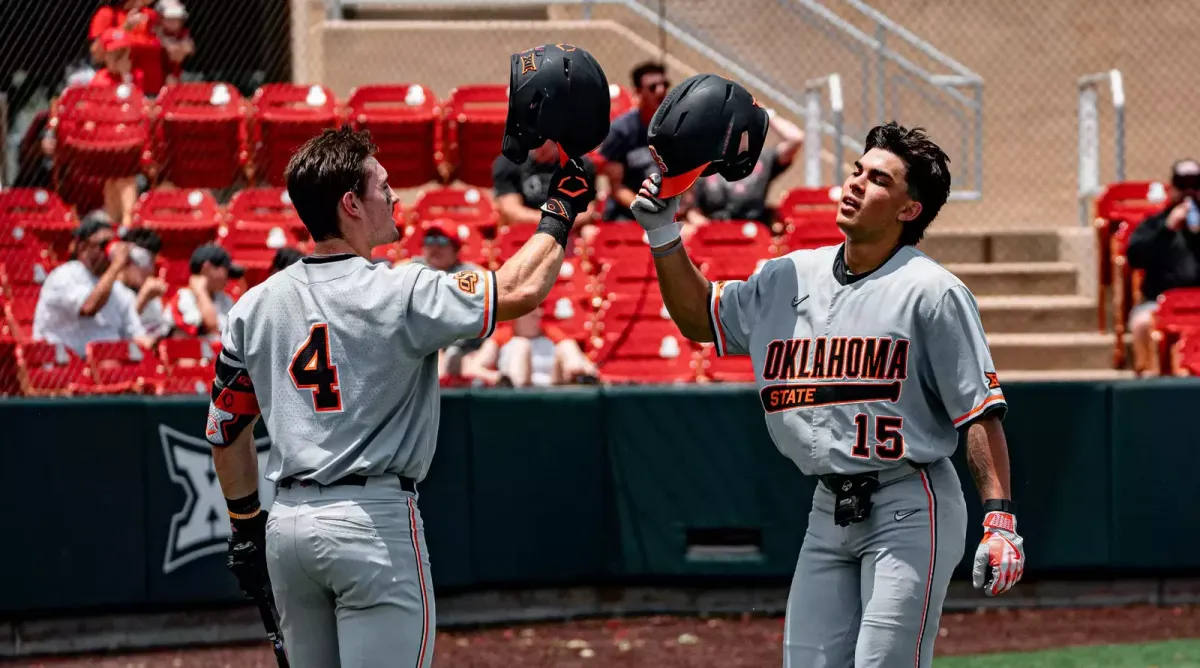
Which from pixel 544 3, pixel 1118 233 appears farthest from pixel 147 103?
pixel 1118 233

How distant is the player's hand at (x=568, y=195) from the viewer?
368cm

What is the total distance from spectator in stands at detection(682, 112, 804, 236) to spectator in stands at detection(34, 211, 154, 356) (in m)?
3.60

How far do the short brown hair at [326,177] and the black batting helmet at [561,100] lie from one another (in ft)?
1.92

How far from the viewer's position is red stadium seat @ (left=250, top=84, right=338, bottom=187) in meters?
10.4

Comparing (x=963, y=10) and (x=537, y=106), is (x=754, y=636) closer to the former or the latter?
(x=537, y=106)

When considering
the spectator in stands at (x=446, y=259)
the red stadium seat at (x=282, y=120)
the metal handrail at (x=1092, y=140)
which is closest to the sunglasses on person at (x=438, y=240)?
the spectator in stands at (x=446, y=259)

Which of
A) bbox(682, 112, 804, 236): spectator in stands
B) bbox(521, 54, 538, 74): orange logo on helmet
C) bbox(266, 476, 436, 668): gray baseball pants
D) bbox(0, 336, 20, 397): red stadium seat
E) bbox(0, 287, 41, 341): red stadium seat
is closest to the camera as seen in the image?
bbox(266, 476, 436, 668): gray baseball pants

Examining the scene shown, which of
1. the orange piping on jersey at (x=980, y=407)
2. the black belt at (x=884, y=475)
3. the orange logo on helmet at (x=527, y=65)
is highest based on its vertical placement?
the orange logo on helmet at (x=527, y=65)

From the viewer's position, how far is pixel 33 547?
709 cm

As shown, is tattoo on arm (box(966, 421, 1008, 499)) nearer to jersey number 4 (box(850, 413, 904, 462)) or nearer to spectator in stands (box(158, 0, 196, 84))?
jersey number 4 (box(850, 413, 904, 462))

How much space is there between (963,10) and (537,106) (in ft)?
33.8

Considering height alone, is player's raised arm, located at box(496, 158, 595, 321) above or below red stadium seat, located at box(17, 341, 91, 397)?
above

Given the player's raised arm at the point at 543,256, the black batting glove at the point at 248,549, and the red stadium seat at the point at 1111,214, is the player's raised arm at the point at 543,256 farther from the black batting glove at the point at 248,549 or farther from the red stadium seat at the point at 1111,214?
the red stadium seat at the point at 1111,214

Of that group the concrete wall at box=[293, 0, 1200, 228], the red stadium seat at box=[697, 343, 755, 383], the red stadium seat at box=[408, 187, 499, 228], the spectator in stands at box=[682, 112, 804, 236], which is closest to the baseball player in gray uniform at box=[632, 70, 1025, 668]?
the red stadium seat at box=[697, 343, 755, 383]
